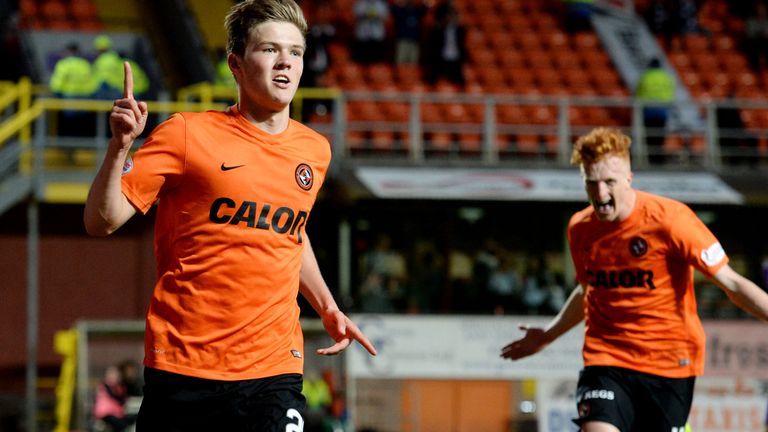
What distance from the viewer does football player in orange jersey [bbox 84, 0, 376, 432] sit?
4805mm

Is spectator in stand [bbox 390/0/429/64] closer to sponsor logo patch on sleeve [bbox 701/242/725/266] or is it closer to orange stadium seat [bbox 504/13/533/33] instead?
orange stadium seat [bbox 504/13/533/33]

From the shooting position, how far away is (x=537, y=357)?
16.8 meters

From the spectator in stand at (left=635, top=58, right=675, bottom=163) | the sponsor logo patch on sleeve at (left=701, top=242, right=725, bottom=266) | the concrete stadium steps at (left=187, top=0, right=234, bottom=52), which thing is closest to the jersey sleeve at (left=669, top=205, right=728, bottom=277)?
the sponsor logo patch on sleeve at (left=701, top=242, right=725, bottom=266)

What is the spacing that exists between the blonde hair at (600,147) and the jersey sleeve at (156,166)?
2684mm

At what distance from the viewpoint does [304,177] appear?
504cm

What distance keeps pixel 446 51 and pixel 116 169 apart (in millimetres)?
17097

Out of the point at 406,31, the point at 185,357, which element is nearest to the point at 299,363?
the point at 185,357

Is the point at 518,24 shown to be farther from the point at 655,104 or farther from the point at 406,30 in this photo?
the point at 655,104

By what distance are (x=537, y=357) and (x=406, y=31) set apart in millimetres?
6660

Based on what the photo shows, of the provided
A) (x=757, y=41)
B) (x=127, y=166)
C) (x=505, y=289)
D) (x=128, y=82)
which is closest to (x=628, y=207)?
(x=127, y=166)

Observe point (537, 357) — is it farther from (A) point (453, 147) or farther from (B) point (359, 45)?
(B) point (359, 45)

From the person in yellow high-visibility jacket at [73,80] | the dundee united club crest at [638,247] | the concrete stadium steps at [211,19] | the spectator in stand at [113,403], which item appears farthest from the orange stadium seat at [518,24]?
Answer: the dundee united club crest at [638,247]

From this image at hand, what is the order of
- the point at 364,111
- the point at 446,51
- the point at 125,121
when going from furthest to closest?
the point at 446,51 → the point at 364,111 → the point at 125,121

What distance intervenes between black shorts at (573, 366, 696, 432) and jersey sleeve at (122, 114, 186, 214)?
2901 mm
